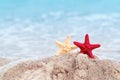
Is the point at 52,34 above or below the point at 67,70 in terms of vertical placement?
above

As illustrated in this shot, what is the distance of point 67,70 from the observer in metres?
3.41

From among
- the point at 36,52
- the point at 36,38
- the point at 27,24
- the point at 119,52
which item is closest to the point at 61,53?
the point at 119,52

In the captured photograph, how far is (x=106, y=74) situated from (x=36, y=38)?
625 cm

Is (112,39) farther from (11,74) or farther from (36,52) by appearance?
(11,74)

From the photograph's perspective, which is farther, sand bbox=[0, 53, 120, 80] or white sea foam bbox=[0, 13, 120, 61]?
white sea foam bbox=[0, 13, 120, 61]

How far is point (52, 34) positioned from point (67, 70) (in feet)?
22.1

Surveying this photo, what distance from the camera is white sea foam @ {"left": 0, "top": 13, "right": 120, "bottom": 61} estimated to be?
7.64 meters

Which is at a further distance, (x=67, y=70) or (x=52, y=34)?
(x=52, y=34)

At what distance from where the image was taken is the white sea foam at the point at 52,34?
25.1ft

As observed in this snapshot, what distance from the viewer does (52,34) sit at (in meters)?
10.1

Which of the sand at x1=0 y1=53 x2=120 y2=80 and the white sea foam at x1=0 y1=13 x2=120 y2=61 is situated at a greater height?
the white sea foam at x1=0 y1=13 x2=120 y2=61

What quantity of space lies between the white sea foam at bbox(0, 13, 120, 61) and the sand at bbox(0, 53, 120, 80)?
8.26 feet

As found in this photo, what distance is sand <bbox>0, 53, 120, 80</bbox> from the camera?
3.40 m

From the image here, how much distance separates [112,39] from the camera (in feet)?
29.0
